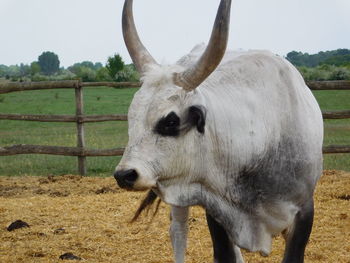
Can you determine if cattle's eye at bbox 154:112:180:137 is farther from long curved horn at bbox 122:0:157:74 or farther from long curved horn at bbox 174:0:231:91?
long curved horn at bbox 122:0:157:74

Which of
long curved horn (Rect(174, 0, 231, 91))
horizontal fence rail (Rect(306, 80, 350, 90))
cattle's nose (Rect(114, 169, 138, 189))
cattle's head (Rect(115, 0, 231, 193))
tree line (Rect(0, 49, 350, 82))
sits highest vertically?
long curved horn (Rect(174, 0, 231, 91))

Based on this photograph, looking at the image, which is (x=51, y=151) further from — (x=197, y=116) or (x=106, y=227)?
(x=197, y=116)

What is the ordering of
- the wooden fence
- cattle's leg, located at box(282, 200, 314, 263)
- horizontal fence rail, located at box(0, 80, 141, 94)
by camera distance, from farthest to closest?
1. horizontal fence rail, located at box(0, 80, 141, 94)
2. the wooden fence
3. cattle's leg, located at box(282, 200, 314, 263)

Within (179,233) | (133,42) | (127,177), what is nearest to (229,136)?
(127,177)

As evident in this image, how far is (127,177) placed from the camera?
2.90 meters

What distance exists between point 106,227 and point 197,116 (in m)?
3.86

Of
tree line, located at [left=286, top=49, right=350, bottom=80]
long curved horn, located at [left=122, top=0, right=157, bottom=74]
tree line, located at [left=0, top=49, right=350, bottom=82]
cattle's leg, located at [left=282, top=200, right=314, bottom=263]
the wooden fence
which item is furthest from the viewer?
tree line, located at [left=286, top=49, right=350, bottom=80]

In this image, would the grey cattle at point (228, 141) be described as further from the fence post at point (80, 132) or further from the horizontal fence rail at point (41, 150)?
the fence post at point (80, 132)

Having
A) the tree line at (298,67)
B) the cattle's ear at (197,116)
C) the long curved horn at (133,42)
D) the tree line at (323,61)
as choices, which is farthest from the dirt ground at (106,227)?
the tree line at (323,61)

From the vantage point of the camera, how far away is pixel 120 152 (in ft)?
32.4

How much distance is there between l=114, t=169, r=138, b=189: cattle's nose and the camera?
2891mm

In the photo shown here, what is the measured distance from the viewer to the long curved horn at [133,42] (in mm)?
3439

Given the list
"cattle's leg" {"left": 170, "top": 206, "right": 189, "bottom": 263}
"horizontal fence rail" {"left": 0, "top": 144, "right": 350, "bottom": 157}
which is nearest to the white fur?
"cattle's leg" {"left": 170, "top": 206, "right": 189, "bottom": 263}

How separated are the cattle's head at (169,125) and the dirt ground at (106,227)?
1.70 metres
